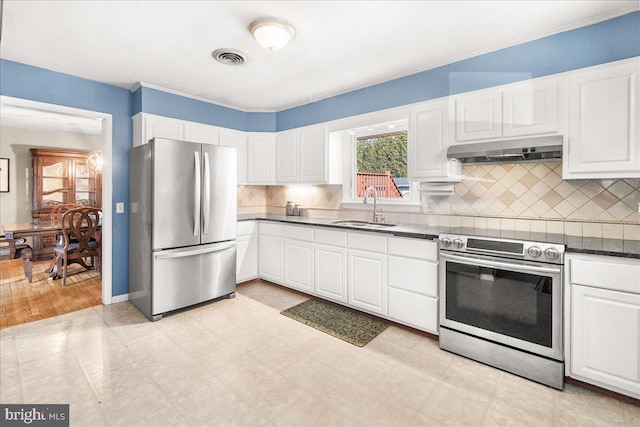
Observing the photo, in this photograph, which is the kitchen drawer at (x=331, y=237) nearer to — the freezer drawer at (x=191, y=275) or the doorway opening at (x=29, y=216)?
the freezer drawer at (x=191, y=275)

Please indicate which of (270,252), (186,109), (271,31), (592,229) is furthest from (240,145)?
(592,229)

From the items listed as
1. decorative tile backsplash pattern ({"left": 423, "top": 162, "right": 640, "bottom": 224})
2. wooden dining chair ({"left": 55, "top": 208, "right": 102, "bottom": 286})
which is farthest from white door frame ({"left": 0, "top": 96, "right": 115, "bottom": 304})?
decorative tile backsplash pattern ({"left": 423, "top": 162, "right": 640, "bottom": 224})

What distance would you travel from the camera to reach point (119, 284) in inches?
146

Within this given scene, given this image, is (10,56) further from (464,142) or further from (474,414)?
(474,414)

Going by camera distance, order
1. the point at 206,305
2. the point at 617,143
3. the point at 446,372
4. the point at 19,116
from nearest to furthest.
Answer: the point at 617,143
the point at 446,372
the point at 206,305
the point at 19,116

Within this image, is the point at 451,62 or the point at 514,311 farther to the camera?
the point at 451,62

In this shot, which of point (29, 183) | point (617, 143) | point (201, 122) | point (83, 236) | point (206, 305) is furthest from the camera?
point (29, 183)

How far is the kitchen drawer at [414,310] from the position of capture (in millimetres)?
2748

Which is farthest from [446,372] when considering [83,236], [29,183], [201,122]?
[29,183]

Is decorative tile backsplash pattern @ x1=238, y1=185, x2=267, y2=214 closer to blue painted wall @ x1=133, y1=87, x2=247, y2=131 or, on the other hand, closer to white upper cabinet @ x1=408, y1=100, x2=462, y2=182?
blue painted wall @ x1=133, y1=87, x2=247, y2=131

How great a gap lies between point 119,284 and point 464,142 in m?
3.97

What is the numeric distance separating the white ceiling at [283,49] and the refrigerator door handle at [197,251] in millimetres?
1847

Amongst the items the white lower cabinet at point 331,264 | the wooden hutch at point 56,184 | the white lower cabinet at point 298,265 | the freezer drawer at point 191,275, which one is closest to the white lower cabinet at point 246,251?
the freezer drawer at point 191,275

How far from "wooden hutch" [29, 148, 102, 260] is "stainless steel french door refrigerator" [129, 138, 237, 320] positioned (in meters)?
3.79
